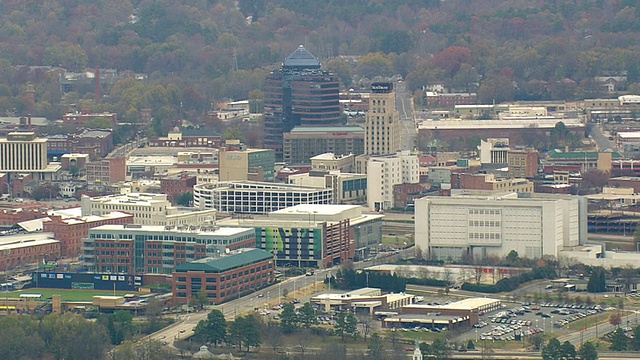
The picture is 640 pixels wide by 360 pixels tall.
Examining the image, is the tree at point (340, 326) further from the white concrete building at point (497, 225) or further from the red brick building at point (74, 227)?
the red brick building at point (74, 227)

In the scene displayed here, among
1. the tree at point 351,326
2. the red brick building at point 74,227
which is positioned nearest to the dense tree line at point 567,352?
the tree at point 351,326

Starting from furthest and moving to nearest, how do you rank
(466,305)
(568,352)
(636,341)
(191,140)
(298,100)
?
(191,140) < (298,100) < (466,305) < (636,341) < (568,352)

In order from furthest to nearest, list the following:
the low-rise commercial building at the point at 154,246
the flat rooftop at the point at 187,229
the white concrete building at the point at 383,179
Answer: the white concrete building at the point at 383,179 < the flat rooftop at the point at 187,229 < the low-rise commercial building at the point at 154,246

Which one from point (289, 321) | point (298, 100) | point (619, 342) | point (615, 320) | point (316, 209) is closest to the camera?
point (619, 342)

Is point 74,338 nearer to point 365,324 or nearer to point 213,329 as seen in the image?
point 213,329

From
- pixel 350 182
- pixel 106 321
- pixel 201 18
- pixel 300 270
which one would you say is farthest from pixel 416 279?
pixel 201 18

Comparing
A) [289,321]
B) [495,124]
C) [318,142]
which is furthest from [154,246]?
[495,124]

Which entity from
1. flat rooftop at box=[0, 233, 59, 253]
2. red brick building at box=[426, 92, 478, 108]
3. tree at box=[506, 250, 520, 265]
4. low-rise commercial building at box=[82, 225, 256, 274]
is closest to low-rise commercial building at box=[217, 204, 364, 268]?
low-rise commercial building at box=[82, 225, 256, 274]
